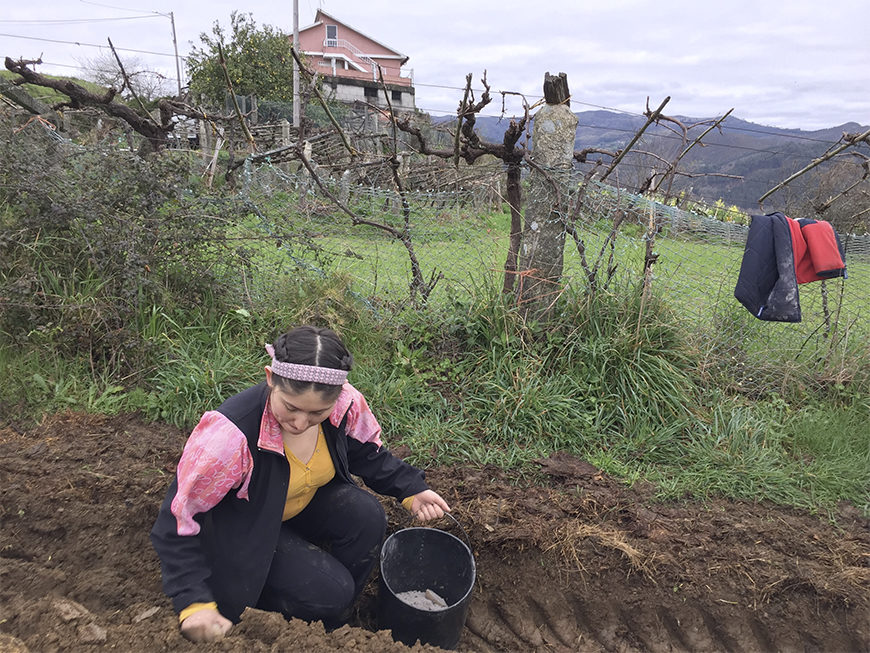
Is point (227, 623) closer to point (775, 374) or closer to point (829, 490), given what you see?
point (829, 490)

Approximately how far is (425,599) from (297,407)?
47.2 inches

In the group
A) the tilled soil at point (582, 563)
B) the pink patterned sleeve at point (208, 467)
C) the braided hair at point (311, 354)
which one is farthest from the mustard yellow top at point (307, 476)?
the tilled soil at point (582, 563)

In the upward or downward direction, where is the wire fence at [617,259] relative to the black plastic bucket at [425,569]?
upward

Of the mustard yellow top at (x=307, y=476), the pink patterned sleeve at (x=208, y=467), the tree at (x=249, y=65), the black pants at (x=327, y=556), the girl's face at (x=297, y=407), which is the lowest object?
the black pants at (x=327, y=556)

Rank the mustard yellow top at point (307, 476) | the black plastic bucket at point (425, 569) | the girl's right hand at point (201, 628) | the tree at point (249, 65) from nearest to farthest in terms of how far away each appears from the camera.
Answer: the girl's right hand at point (201, 628) → the mustard yellow top at point (307, 476) → the black plastic bucket at point (425, 569) → the tree at point (249, 65)

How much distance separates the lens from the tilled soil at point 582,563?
225cm

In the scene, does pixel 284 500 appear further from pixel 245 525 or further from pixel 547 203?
pixel 547 203

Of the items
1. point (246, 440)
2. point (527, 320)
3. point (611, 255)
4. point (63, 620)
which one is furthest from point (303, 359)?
point (611, 255)

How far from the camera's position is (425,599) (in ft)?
7.64

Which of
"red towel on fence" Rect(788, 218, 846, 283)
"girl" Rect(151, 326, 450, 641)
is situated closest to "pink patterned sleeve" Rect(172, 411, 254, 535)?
"girl" Rect(151, 326, 450, 641)

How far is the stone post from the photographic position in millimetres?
3410

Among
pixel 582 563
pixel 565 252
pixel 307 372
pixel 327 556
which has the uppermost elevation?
pixel 565 252

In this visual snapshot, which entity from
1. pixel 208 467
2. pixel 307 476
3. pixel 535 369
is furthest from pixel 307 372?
pixel 535 369

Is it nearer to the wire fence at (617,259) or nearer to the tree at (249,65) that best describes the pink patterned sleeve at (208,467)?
the wire fence at (617,259)
